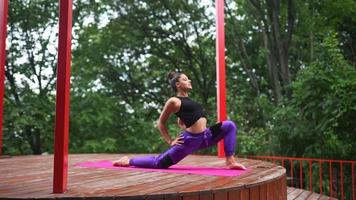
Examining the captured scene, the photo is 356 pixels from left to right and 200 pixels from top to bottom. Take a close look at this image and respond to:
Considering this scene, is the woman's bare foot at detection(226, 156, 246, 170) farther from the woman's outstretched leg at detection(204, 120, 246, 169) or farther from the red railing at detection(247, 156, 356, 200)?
the red railing at detection(247, 156, 356, 200)

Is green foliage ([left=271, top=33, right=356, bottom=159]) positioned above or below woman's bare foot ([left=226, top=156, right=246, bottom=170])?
above

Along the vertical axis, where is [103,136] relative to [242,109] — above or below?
below

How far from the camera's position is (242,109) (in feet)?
31.1

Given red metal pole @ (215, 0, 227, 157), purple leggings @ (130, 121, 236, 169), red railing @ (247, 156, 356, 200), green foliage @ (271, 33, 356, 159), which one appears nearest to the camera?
purple leggings @ (130, 121, 236, 169)

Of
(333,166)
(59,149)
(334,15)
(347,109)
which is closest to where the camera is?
(59,149)

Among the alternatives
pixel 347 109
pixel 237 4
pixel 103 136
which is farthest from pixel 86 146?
pixel 347 109

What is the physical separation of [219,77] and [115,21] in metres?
7.07

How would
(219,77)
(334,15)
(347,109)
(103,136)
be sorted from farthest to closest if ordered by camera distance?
1. (103,136)
2. (334,15)
3. (347,109)
4. (219,77)

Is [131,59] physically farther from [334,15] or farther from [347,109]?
[347,109]

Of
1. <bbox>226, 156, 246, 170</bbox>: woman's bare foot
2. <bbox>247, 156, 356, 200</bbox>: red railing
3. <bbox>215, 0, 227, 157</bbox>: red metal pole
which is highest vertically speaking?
<bbox>215, 0, 227, 157</bbox>: red metal pole

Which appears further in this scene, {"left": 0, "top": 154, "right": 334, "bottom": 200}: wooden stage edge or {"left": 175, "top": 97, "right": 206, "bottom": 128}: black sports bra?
{"left": 175, "top": 97, "right": 206, "bottom": 128}: black sports bra

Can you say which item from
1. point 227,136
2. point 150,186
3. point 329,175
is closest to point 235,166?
point 227,136

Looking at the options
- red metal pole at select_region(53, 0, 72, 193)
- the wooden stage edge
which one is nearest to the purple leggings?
the wooden stage edge

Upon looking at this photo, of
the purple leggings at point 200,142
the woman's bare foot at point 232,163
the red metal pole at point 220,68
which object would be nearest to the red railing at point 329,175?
the red metal pole at point 220,68
